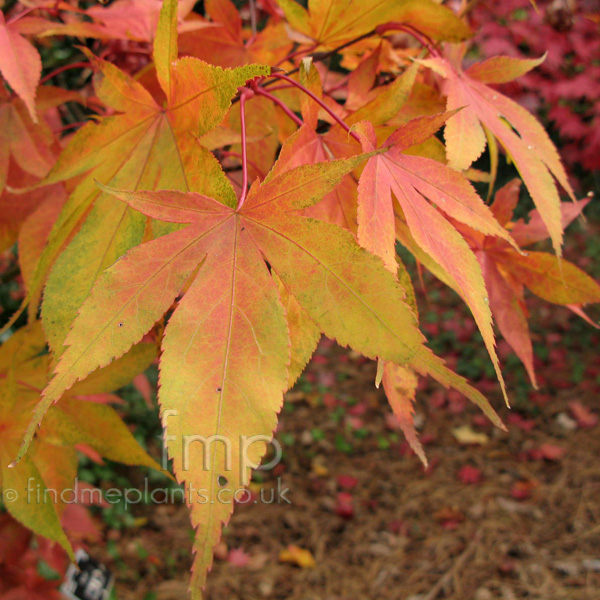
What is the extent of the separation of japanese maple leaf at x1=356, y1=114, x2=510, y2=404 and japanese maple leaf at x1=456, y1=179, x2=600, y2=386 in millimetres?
186

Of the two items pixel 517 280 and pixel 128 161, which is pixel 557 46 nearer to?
pixel 517 280

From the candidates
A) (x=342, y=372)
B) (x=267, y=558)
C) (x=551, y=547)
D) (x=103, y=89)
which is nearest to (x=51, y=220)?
(x=103, y=89)

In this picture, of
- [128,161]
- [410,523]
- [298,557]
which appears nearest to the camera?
[128,161]

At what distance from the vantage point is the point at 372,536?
2211mm

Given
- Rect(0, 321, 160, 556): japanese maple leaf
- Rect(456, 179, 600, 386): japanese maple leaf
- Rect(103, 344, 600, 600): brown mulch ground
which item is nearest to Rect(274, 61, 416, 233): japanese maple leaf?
Rect(456, 179, 600, 386): japanese maple leaf

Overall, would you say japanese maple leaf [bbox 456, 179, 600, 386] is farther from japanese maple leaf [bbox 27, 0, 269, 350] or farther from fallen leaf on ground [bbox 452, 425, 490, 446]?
fallen leaf on ground [bbox 452, 425, 490, 446]

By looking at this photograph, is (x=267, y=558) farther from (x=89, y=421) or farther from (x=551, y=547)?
(x=89, y=421)

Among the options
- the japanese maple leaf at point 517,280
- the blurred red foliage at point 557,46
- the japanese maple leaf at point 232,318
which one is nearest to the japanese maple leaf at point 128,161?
the japanese maple leaf at point 232,318

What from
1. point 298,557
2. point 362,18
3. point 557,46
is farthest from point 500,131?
point 557,46

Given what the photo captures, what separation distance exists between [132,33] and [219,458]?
0.55m

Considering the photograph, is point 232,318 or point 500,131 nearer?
point 232,318

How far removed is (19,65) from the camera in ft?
1.68

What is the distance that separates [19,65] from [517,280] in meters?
0.61

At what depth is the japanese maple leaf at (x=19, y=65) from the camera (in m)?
0.49
